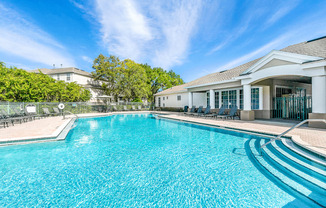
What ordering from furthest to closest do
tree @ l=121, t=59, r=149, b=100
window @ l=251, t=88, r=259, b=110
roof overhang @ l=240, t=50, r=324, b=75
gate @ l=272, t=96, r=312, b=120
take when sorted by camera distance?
tree @ l=121, t=59, r=149, b=100
window @ l=251, t=88, r=259, b=110
gate @ l=272, t=96, r=312, b=120
roof overhang @ l=240, t=50, r=324, b=75

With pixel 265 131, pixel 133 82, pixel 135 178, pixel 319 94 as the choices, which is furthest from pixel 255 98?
pixel 133 82

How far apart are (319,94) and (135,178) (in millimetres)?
9359

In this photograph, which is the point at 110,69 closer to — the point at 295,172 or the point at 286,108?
the point at 286,108

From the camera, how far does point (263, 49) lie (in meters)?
17.7

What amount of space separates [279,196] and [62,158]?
19.5 ft

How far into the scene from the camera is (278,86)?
11984 millimetres

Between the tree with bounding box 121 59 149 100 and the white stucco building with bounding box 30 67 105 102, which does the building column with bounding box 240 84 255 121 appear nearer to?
the tree with bounding box 121 59 149 100

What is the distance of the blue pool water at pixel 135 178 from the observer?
2752mm

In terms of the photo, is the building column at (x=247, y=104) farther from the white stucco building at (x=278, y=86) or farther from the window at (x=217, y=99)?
the window at (x=217, y=99)

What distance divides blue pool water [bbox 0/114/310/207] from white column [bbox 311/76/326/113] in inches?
193

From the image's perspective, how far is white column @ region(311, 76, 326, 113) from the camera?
7055mm

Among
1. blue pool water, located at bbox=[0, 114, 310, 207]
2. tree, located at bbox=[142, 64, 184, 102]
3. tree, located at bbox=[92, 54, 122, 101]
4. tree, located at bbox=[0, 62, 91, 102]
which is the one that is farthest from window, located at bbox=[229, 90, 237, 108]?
tree, located at bbox=[142, 64, 184, 102]

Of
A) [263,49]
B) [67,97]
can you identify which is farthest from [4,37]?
[263,49]

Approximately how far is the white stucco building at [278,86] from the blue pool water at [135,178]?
5727 millimetres
